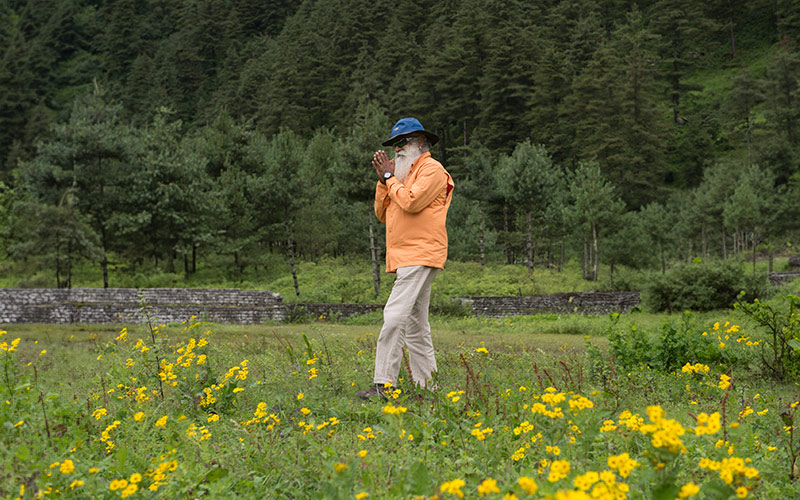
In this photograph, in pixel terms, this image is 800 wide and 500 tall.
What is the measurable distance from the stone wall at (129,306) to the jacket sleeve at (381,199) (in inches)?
576

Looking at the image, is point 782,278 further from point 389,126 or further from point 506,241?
point 389,126

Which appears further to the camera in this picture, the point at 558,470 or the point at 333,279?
the point at 333,279

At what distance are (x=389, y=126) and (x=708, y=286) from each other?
81.1 feet

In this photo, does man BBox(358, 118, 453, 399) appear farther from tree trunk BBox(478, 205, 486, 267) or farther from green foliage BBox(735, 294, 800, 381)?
tree trunk BBox(478, 205, 486, 267)

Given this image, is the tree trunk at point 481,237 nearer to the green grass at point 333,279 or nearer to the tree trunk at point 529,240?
the green grass at point 333,279

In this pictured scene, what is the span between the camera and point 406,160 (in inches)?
198

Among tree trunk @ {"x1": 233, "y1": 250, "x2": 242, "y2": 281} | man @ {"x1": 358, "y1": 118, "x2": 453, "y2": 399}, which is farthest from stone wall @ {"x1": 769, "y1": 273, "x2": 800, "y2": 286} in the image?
tree trunk @ {"x1": 233, "y1": 250, "x2": 242, "y2": 281}

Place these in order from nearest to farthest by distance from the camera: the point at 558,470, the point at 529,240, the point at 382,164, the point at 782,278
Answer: the point at 558,470 < the point at 382,164 < the point at 782,278 < the point at 529,240

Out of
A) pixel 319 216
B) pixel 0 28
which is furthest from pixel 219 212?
pixel 0 28

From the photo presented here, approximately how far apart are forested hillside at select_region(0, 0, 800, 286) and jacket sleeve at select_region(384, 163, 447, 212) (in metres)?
20.5

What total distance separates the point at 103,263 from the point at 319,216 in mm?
11458

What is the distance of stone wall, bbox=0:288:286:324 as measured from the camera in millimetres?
19109

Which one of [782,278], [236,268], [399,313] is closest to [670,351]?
[399,313]

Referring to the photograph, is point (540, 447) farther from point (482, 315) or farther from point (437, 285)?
point (437, 285)
